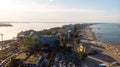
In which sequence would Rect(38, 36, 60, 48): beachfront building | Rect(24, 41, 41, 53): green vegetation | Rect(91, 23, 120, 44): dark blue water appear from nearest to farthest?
Rect(24, 41, 41, 53): green vegetation
Rect(38, 36, 60, 48): beachfront building
Rect(91, 23, 120, 44): dark blue water

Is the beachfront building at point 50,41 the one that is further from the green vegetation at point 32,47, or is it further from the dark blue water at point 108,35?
the dark blue water at point 108,35

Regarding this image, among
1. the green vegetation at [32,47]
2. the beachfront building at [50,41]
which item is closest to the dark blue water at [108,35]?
the beachfront building at [50,41]

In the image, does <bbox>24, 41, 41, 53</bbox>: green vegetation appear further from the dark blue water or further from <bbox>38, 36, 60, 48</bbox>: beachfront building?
the dark blue water

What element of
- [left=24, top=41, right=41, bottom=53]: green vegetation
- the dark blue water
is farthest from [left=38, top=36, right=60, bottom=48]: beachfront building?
the dark blue water

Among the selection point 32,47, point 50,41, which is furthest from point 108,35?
point 32,47

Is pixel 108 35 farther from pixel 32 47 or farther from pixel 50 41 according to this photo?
pixel 32 47

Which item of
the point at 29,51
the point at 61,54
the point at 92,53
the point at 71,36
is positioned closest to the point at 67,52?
the point at 61,54

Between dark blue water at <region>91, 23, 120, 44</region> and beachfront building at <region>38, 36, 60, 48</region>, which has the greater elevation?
beachfront building at <region>38, 36, 60, 48</region>

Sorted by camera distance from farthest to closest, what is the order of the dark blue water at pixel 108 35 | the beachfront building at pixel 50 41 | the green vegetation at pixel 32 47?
the dark blue water at pixel 108 35 → the beachfront building at pixel 50 41 → the green vegetation at pixel 32 47

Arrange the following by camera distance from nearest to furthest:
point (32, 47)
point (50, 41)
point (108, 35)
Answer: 1. point (32, 47)
2. point (50, 41)
3. point (108, 35)

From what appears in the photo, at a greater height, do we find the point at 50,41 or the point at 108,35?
the point at 50,41

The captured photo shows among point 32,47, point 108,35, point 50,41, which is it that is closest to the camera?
point 32,47

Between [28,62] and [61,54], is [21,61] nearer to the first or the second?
[28,62]
